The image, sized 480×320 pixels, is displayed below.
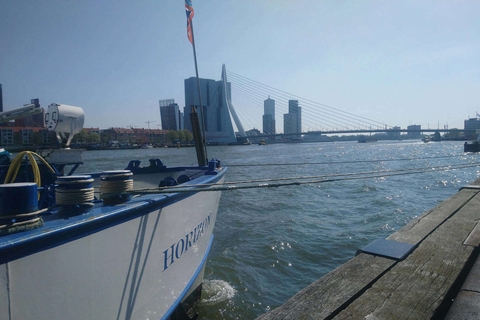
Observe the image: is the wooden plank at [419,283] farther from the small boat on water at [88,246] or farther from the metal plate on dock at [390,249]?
the small boat on water at [88,246]

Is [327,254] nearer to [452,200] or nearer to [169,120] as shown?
[452,200]

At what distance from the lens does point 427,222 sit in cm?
327

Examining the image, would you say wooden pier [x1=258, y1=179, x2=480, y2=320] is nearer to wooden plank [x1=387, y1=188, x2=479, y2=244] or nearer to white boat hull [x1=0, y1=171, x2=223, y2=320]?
wooden plank [x1=387, y1=188, x2=479, y2=244]

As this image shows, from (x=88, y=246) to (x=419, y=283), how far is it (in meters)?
1.98

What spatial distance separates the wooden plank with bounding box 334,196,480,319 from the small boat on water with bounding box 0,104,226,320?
1378 millimetres

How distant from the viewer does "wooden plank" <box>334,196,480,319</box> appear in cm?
172

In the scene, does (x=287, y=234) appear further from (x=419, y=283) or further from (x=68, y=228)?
(x=68, y=228)

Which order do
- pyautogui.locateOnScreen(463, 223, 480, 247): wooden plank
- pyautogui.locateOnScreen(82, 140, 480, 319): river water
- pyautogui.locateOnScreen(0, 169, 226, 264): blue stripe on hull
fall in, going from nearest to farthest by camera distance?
pyautogui.locateOnScreen(0, 169, 226, 264): blue stripe on hull, pyautogui.locateOnScreen(463, 223, 480, 247): wooden plank, pyautogui.locateOnScreen(82, 140, 480, 319): river water

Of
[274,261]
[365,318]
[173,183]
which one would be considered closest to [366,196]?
[274,261]

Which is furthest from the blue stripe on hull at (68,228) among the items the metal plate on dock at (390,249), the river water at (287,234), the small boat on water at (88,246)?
the river water at (287,234)

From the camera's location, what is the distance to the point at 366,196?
1197 centimetres

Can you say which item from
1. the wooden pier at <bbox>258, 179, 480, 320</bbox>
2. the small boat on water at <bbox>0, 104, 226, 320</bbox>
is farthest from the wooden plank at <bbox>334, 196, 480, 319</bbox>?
the small boat on water at <bbox>0, 104, 226, 320</bbox>

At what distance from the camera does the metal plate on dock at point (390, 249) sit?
238cm

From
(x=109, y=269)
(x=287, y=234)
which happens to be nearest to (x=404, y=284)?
(x=109, y=269)
